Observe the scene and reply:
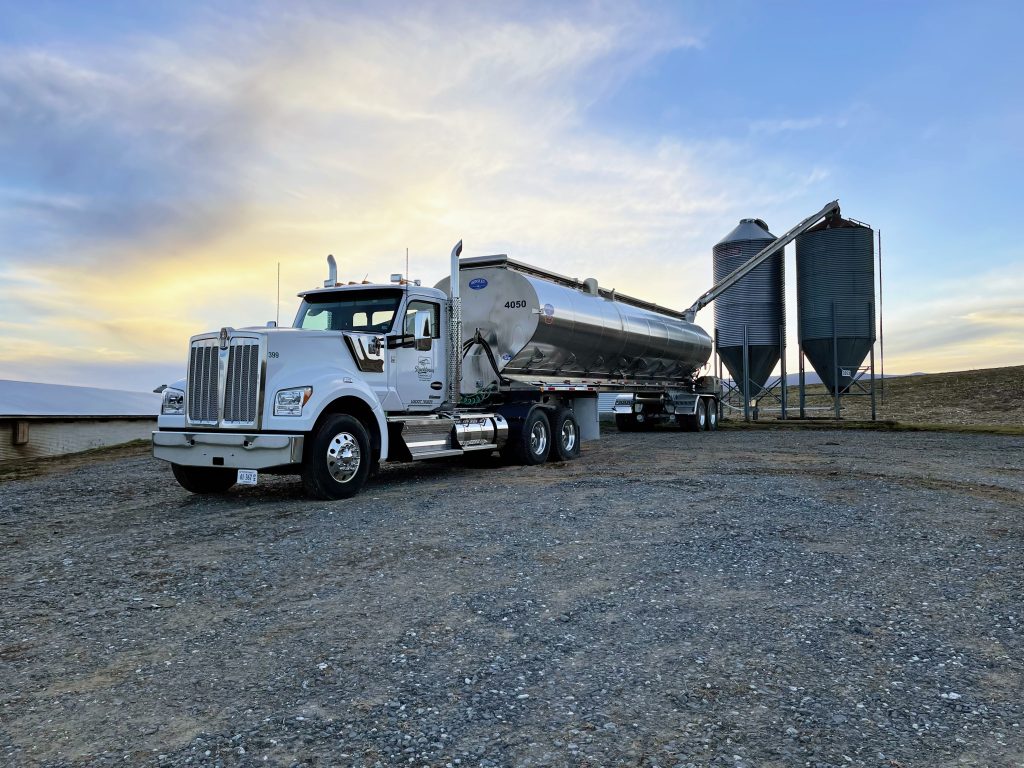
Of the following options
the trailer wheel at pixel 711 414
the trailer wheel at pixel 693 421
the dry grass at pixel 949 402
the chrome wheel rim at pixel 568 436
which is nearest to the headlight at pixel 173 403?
the chrome wheel rim at pixel 568 436

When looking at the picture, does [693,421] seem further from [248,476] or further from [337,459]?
[248,476]

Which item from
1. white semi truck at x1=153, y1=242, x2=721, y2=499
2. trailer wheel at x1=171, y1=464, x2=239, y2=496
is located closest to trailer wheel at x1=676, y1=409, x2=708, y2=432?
white semi truck at x1=153, y1=242, x2=721, y2=499

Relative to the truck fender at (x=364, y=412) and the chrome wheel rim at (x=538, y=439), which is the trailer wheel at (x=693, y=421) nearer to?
the chrome wheel rim at (x=538, y=439)

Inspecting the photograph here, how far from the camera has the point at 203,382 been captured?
10000 mm

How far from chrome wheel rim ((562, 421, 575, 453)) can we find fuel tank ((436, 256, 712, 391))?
3.33 ft

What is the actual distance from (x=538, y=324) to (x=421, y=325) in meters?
3.28

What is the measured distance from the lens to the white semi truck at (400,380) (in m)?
9.63

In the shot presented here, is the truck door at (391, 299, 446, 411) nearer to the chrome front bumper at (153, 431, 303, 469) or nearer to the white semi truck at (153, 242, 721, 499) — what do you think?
the white semi truck at (153, 242, 721, 499)

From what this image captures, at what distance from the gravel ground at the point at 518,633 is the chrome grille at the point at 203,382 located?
1325mm

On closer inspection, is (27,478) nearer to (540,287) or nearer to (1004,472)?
(540,287)

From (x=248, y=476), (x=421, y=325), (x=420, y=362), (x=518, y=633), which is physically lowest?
(x=518, y=633)

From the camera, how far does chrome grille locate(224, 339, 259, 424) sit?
379 inches

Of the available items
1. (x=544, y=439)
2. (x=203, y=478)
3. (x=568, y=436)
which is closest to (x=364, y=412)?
(x=203, y=478)

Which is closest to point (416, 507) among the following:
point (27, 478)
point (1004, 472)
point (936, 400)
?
point (27, 478)
